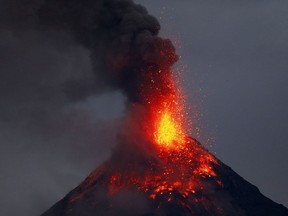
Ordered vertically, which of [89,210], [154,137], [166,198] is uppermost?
[154,137]

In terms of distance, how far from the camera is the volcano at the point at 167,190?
73.2m

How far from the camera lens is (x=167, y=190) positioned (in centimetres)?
7500

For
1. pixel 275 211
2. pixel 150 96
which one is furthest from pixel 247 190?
pixel 150 96

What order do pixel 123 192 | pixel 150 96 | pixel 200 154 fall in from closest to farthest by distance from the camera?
pixel 150 96, pixel 123 192, pixel 200 154

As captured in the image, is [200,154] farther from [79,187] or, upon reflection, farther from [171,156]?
[79,187]

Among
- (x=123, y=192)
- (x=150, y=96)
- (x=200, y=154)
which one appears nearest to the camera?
(x=150, y=96)

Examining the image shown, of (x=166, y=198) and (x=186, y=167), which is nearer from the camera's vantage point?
(x=166, y=198)

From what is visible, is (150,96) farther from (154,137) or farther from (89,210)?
(89,210)

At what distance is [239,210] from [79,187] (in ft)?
54.0

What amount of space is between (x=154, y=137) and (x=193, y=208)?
8269 mm

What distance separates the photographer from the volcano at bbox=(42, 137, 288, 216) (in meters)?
73.2

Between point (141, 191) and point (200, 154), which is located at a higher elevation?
point (200, 154)

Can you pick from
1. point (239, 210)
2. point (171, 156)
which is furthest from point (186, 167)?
point (239, 210)

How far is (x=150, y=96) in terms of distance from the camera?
2785 inches
